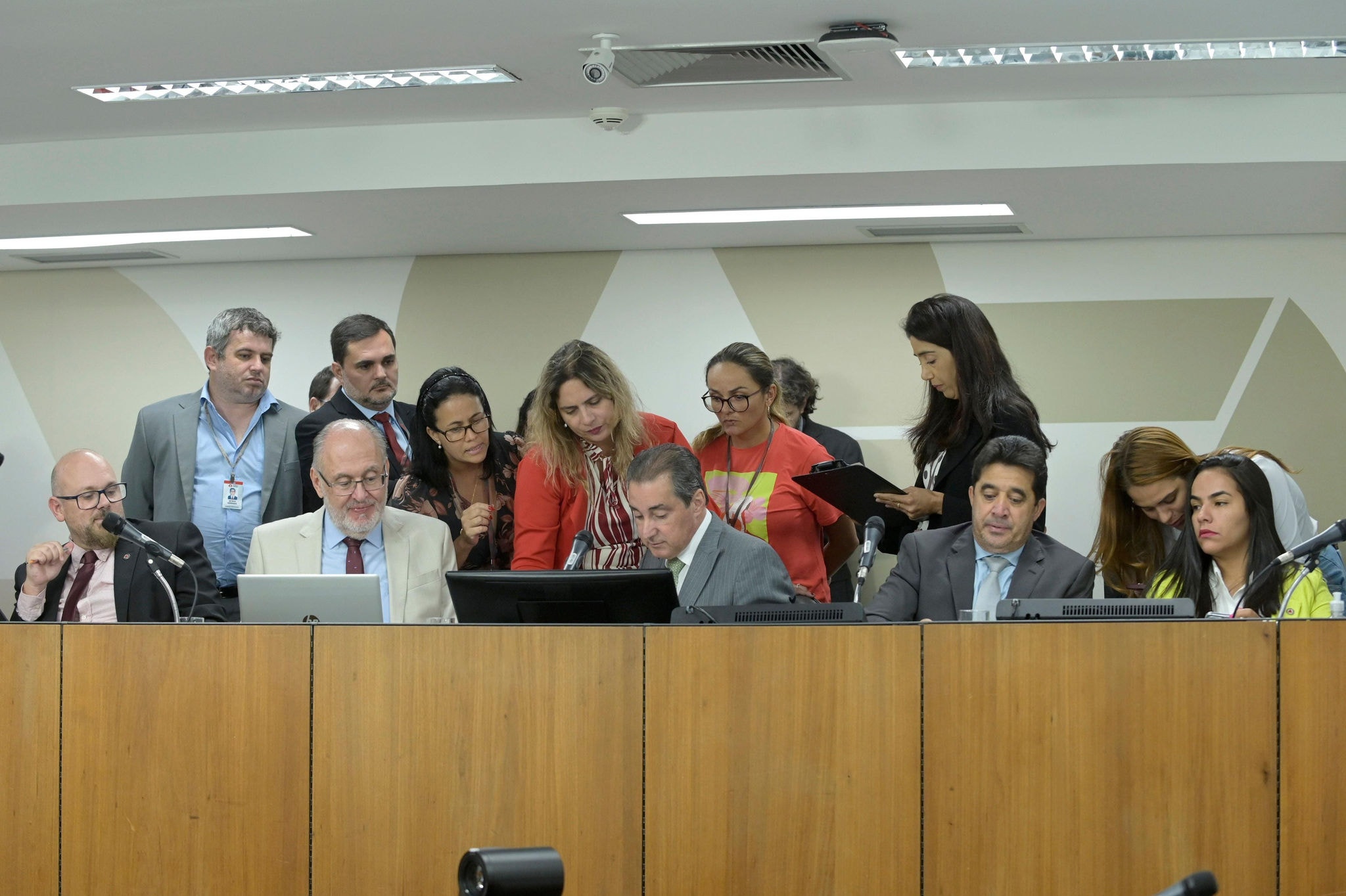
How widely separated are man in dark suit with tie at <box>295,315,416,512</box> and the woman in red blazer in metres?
0.73

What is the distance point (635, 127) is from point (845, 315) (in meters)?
1.60

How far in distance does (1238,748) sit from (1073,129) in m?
2.63

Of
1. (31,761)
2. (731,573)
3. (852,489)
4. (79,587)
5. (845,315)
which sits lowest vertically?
(31,761)

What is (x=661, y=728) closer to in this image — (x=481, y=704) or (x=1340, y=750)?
(x=481, y=704)

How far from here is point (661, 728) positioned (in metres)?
2.65

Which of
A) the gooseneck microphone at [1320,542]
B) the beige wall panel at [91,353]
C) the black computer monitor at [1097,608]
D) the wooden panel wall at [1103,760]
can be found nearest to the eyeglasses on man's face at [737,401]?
the black computer monitor at [1097,608]

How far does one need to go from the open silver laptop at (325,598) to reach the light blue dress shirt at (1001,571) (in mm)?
1606

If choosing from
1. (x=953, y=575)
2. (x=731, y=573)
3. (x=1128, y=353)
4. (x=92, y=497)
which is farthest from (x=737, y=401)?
(x=1128, y=353)

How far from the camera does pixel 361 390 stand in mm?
4574

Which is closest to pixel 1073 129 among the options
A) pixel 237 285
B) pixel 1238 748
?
pixel 1238 748

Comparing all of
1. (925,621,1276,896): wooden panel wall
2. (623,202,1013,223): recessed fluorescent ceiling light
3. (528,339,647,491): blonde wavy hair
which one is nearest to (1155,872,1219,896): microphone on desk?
(925,621,1276,896): wooden panel wall

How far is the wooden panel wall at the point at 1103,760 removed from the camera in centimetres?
254

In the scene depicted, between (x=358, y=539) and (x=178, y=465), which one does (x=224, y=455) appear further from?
(x=358, y=539)

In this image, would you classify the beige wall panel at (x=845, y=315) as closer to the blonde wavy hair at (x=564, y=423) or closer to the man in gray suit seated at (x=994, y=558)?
the blonde wavy hair at (x=564, y=423)
